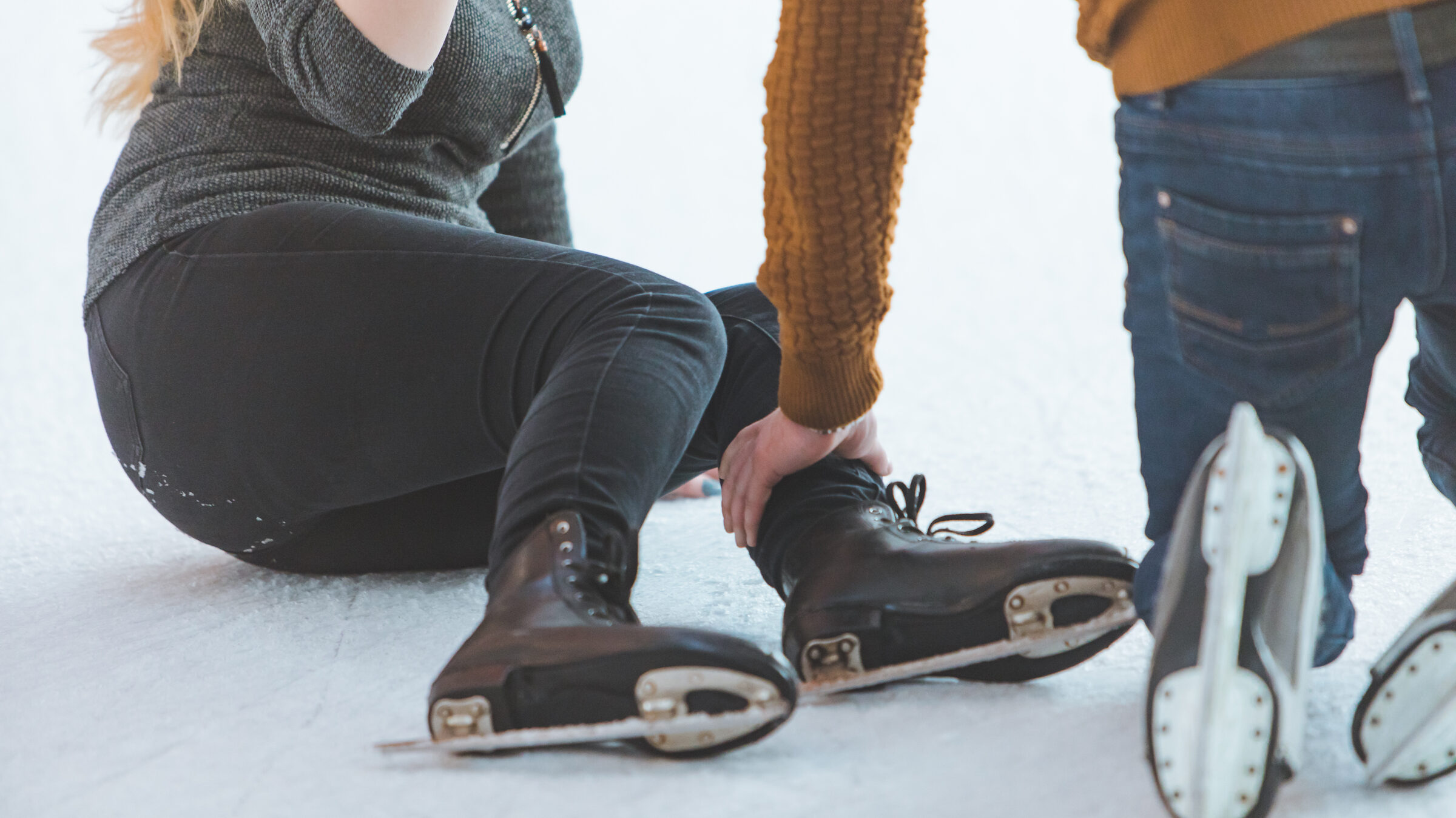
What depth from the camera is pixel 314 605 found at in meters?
0.91

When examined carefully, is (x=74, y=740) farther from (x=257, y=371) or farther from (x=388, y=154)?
(x=388, y=154)

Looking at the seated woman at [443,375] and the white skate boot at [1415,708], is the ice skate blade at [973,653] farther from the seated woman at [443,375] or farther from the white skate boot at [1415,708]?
the white skate boot at [1415,708]

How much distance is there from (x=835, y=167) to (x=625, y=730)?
0.97 feet

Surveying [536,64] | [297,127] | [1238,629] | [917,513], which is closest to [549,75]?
[536,64]

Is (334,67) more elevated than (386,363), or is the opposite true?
(334,67)

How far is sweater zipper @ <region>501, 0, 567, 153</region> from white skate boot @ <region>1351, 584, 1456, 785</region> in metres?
0.71

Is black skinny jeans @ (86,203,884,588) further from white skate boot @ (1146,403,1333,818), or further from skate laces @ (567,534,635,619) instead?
white skate boot @ (1146,403,1333,818)

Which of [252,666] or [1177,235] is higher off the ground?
[1177,235]

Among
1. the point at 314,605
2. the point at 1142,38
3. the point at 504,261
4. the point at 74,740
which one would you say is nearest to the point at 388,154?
the point at 504,261

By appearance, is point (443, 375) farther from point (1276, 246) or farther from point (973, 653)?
point (1276, 246)

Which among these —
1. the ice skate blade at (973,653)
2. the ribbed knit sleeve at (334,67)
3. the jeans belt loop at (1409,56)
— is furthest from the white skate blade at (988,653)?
the ribbed knit sleeve at (334,67)

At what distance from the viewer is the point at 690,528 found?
114 centimetres

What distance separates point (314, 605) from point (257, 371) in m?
0.22

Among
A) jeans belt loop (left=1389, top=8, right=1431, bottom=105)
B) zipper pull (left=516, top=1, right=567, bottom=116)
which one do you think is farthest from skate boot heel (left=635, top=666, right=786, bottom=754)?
zipper pull (left=516, top=1, right=567, bottom=116)
